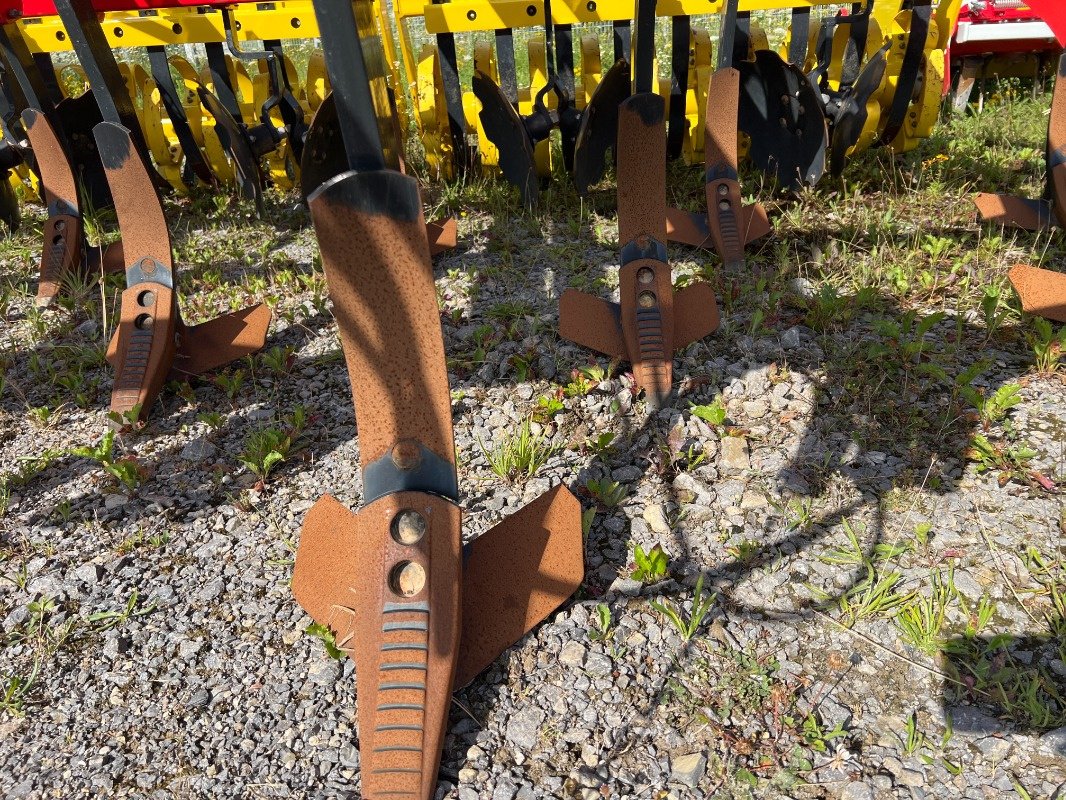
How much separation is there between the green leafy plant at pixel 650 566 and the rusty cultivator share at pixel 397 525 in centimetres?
14

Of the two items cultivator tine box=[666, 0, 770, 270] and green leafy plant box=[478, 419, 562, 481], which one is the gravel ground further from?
cultivator tine box=[666, 0, 770, 270]

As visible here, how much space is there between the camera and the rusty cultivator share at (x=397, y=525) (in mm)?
1305

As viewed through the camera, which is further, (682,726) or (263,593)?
(263,593)

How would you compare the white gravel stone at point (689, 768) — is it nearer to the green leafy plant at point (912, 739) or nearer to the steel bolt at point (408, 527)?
the green leafy plant at point (912, 739)

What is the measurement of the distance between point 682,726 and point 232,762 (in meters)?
0.82

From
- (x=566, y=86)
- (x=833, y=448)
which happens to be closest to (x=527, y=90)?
(x=566, y=86)

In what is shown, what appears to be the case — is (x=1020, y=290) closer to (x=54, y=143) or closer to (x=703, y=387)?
(x=703, y=387)

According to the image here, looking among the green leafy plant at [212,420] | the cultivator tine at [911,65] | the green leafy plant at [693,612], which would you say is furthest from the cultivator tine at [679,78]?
the green leafy plant at [693,612]

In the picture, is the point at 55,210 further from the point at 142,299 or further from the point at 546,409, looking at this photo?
the point at 546,409

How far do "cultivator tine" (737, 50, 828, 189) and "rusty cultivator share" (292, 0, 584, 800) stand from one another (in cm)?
227

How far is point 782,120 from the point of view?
10.8 ft

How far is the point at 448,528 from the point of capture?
1.46 meters

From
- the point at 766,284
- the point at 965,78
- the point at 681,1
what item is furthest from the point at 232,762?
the point at 965,78

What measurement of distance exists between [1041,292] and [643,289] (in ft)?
4.15
